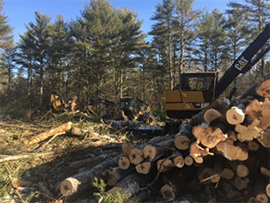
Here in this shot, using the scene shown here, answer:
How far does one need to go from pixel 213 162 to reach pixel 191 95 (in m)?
5.49

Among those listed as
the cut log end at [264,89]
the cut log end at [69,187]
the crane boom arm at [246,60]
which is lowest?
the cut log end at [69,187]

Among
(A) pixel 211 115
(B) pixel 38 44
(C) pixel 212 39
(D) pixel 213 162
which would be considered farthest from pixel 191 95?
(B) pixel 38 44

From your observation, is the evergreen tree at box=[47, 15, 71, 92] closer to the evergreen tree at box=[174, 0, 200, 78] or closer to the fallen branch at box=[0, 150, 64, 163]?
the evergreen tree at box=[174, 0, 200, 78]

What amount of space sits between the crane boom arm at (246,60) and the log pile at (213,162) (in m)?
5.25

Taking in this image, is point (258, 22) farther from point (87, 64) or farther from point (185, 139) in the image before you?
point (185, 139)

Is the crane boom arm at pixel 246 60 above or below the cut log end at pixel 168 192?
above

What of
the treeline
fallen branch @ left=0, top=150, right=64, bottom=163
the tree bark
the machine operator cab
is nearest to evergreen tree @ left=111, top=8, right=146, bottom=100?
the treeline

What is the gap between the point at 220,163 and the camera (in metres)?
4.10

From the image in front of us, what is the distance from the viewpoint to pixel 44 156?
584cm

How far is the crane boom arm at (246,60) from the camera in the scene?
8547 millimetres

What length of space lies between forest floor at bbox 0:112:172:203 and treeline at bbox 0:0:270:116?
586 inches

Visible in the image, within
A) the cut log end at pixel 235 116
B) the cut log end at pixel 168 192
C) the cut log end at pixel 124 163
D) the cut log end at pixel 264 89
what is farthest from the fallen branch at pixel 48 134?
the cut log end at pixel 264 89

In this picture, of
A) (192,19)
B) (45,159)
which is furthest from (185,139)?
(192,19)

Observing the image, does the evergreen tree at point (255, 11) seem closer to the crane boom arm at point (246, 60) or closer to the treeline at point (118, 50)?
the treeline at point (118, 50)
